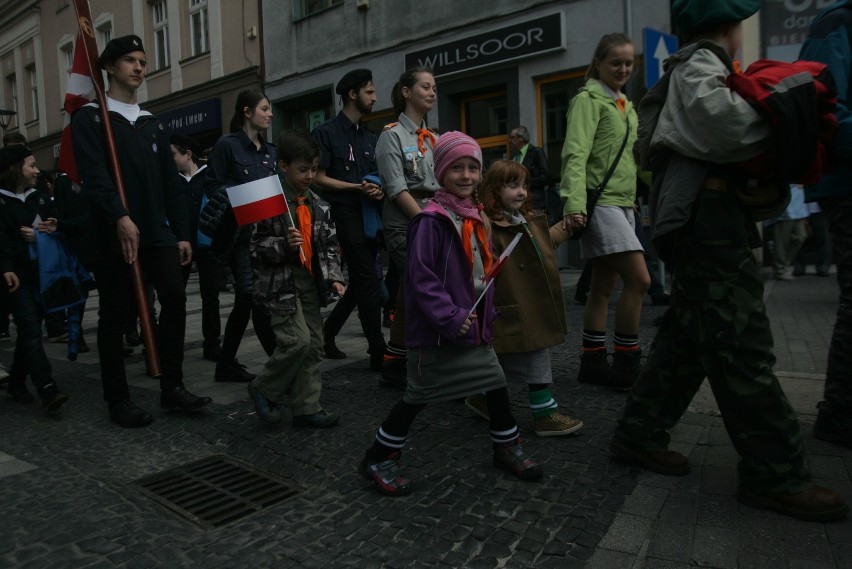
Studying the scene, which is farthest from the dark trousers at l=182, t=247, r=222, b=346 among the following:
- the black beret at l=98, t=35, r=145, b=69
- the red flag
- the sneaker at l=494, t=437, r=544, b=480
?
the sneaker at l=494, t=437, r=544, b=480

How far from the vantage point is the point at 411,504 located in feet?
9.04

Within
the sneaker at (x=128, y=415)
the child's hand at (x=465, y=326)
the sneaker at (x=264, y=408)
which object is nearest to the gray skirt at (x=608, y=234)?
the child's hand at (x=465, y=326)

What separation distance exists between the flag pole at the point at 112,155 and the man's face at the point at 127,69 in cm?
10

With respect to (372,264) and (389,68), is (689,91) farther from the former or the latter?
(389,68)

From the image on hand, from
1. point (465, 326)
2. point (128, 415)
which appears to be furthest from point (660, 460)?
point (128, 415)

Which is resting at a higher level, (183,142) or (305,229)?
(183,142)

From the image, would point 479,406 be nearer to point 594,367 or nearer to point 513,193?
point 594,367

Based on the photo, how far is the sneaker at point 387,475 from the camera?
282 centimetres

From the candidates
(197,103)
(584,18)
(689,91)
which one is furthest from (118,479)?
(197,103)

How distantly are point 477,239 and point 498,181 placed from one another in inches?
17.9

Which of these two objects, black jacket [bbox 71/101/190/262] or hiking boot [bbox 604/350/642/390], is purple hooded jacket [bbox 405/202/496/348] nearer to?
hiking boot [bbox 604/350/642/390]

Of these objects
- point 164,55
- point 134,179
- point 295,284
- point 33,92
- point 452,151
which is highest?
point 33,92

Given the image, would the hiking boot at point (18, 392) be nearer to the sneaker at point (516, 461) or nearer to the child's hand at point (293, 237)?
the child's hand at point (293, 237)

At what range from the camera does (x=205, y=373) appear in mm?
5203
